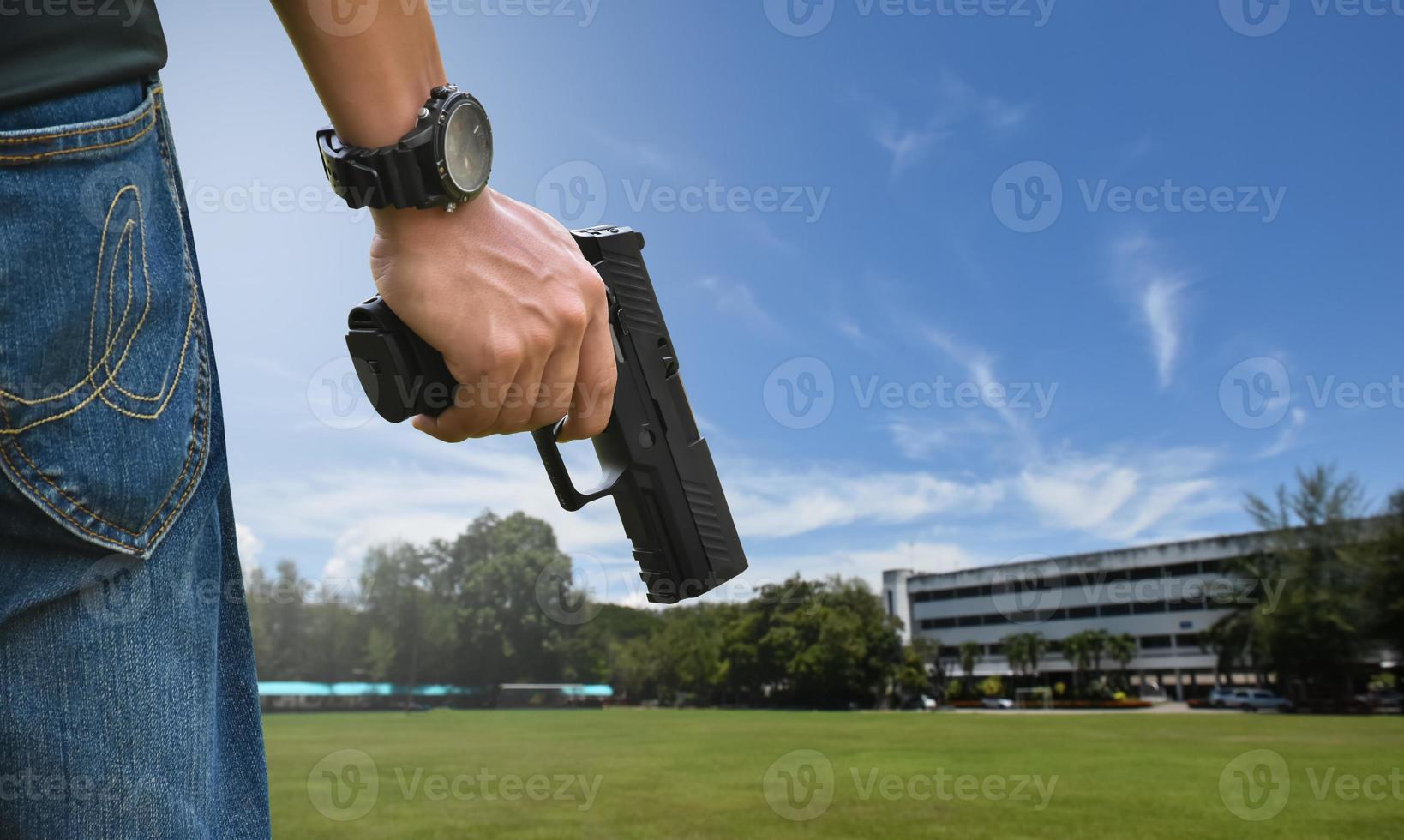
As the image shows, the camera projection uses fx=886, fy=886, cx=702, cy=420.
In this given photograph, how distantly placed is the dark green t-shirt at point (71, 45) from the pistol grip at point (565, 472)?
0.86 m

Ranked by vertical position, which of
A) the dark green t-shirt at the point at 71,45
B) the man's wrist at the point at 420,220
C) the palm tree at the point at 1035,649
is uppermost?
the dark green t-shirt at the point at 71,45

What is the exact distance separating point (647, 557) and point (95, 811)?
1533mm

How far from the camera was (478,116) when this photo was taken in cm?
131

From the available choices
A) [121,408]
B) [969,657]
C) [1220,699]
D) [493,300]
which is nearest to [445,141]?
[493,300]

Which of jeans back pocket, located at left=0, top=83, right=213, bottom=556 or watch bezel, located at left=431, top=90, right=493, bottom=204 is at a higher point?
watch bezel, located at left=431, top=90, right=493, bottom=204

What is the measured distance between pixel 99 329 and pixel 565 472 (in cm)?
121

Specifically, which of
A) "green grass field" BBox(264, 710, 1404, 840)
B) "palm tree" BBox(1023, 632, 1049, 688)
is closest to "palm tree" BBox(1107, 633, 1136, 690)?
"palm tree" BBox(1023, 632, 1049, 688)

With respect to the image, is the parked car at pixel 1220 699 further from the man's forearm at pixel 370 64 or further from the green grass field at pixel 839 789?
the man's forearm at pixel 370 64

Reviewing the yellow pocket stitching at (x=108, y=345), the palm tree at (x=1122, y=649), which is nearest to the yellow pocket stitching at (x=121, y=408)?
the yellow pocket stitching at (x=108, y=345)

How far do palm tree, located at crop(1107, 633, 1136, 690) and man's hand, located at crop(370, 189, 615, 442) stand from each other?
233 feet

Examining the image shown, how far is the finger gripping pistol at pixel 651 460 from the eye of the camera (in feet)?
6.96

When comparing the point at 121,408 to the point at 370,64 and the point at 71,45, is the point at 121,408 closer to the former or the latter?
the point at 71,45

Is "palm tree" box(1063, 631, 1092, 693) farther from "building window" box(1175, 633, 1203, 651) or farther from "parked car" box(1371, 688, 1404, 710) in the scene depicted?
"parked car" box(1371, 688, 1404, 710)

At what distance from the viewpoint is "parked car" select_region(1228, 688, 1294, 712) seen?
164 ft
